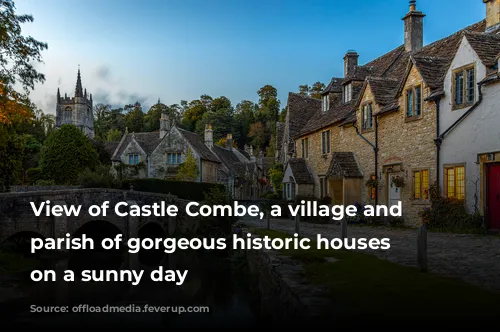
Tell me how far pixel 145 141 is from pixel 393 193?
113 feet

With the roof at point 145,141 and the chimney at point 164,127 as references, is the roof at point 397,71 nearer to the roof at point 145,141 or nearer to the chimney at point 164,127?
the roof at point 145,141

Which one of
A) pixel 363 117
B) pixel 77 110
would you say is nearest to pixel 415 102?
pixel 363 117

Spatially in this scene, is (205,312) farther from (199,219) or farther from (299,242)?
(199,219)

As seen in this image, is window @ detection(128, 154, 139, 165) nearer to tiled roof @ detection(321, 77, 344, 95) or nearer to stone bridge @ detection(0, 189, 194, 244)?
stone bridge @ detection(0, 189, 194, 244)

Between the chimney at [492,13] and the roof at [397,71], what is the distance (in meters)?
0.62

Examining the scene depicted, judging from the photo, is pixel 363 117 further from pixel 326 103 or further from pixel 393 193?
pixel 326 103

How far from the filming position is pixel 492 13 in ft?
65.1

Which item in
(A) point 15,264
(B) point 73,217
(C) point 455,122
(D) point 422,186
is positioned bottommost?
(A) point 15,264

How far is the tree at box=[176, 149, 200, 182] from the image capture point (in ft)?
146

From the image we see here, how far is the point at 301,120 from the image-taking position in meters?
35.2

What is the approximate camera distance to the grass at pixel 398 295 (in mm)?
6039

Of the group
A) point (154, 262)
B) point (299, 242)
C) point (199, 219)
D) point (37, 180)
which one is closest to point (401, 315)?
point (299, 242)

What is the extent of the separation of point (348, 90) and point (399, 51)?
11.7 feet

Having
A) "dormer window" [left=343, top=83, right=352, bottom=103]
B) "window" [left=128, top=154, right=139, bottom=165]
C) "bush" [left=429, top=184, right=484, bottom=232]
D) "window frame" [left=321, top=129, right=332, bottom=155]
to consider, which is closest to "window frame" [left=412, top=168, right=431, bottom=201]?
"bush" [left=429, top=184, right=484, bottom=232]
